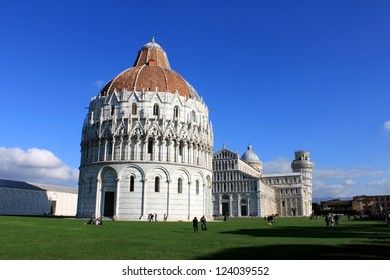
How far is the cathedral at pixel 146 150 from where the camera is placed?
5038cm

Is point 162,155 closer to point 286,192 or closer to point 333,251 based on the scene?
point 333,251

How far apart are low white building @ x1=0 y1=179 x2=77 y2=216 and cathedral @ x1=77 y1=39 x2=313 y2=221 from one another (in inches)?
1798

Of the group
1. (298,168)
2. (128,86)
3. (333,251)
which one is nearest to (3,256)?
(333,251)

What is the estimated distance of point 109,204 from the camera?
5119 centimetres

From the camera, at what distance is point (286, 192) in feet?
449

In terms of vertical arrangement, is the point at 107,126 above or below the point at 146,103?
below

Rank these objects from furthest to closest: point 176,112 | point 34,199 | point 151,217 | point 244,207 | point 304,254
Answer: point 244,207 → point 34,199 → point 176,112 → point 151,217 → point 304,254

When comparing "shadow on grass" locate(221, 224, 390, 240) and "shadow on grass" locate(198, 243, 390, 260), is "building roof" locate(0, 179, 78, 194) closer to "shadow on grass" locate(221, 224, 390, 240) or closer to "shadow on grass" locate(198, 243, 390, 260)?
"shadow on grass" locate(221, 224, 390, 240)

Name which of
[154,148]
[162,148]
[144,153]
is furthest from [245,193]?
[144,153]

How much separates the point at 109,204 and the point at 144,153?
8835 millimetres

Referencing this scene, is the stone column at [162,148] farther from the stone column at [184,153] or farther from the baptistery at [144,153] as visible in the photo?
the stone column at [184,153]

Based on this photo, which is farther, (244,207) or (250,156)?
(250,156)

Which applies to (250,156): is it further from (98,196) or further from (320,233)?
(320,233)

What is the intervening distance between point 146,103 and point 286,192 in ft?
317
